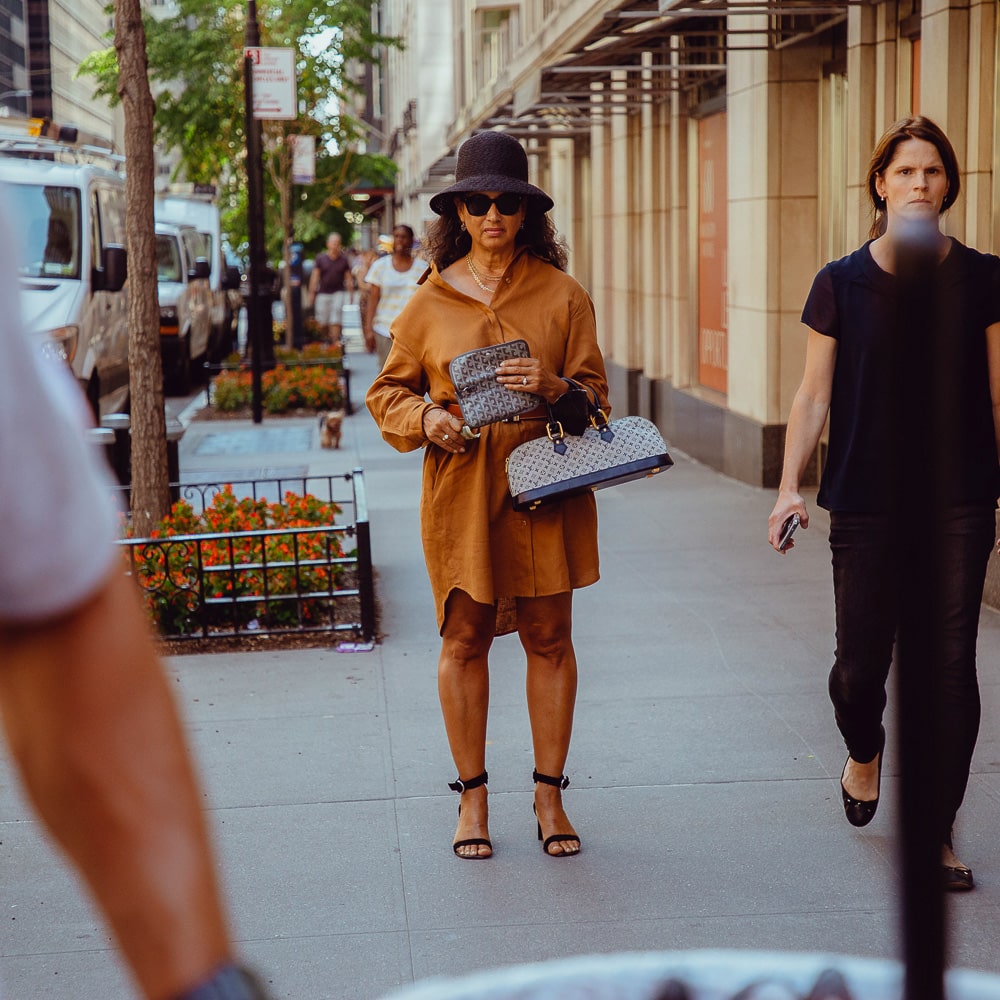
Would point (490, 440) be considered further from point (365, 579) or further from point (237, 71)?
point (237, 71)

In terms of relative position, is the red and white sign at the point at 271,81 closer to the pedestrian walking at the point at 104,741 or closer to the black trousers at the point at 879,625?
the black trousers at the point at 879,625

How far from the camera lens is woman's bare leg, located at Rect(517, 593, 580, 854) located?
15.2 ft

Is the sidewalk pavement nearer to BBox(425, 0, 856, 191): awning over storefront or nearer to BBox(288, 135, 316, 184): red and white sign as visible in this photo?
BBox(425, 0, 856, 191): awning over storefront

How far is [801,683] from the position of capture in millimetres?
6379

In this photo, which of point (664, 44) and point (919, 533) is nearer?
point (919, 533)

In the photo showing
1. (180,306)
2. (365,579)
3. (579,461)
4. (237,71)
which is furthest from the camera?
(237,71)

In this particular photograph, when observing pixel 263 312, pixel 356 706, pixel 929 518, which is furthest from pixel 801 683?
pixel 263 312

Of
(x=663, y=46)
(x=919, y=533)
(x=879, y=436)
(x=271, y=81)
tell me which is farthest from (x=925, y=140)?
(x=271, y=81)

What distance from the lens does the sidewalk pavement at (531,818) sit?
4016 millimetres

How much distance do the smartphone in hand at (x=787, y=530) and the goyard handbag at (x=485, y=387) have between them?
791 millimetres

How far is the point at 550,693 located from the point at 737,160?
8243mm

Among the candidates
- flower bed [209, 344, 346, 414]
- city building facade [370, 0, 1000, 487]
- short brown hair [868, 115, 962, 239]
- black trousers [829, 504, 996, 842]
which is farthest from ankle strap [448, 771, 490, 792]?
flower bed [209, 344, 346, 414]

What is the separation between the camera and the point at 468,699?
4.68 metres

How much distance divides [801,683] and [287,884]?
2.68 m
